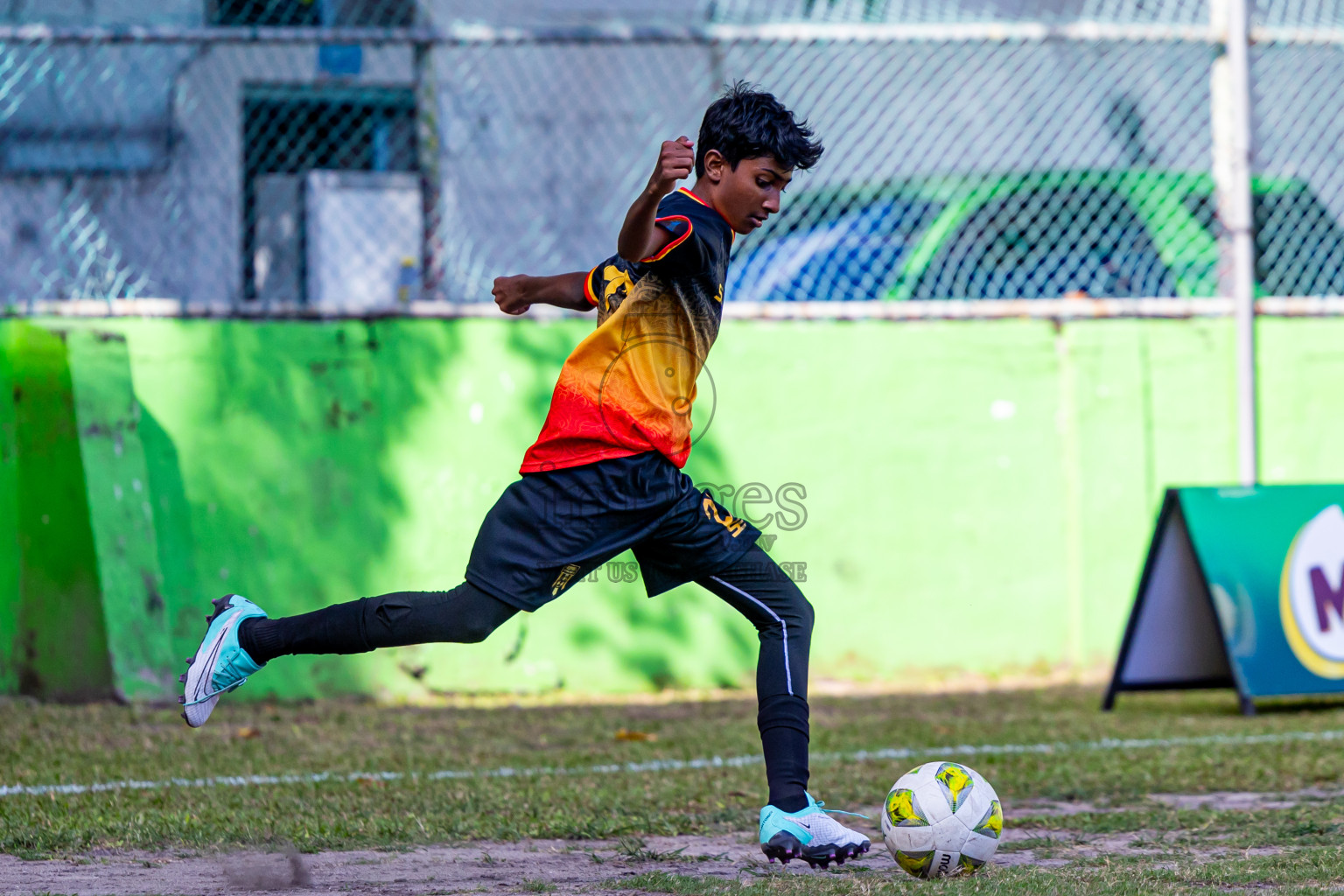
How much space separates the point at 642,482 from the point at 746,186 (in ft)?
2.28

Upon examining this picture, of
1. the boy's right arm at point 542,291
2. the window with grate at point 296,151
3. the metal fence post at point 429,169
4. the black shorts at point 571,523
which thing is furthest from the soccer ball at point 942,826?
the window with grate at point 296,151

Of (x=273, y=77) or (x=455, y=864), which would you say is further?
(x=273, y=77)

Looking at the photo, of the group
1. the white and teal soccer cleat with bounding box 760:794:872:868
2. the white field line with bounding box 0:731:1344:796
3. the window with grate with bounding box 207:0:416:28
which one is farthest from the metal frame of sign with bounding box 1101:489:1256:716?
the window with grate with bounding box 207:0:416:28

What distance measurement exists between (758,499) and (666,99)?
307cm

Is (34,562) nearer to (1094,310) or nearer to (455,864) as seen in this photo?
(455,864)

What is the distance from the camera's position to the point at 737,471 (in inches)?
251

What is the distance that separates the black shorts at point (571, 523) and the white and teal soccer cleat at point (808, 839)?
2.13 ft

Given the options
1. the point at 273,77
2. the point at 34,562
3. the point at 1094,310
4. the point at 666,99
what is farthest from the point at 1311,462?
the point at 34,562

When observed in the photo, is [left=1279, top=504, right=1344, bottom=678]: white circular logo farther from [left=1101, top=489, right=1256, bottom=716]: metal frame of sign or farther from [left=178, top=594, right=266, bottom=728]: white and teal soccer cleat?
[left=178, top=594, right=266, bottom=728]: white and teal soccer cleat

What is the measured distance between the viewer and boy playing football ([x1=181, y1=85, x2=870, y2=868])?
319 centimetres

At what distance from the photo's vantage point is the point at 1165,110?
25.7ft

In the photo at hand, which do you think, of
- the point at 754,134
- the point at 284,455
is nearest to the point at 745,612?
the point at 754,134

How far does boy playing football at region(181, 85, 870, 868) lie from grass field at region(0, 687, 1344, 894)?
44cm

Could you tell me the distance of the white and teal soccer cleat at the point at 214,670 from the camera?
3326 millimetres
